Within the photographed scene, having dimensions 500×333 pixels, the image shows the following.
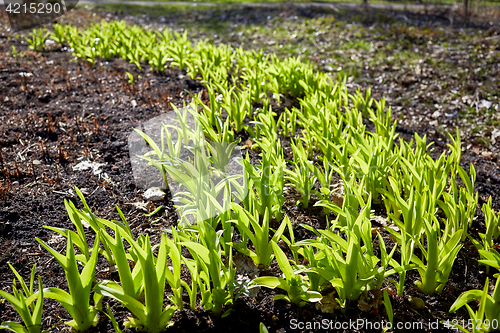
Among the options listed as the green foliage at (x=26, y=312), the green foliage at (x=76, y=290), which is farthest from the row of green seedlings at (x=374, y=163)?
the green foliage at (x=26, y=312)

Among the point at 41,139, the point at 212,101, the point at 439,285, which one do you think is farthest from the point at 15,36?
the point at 439,285

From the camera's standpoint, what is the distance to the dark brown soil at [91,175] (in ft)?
4.81

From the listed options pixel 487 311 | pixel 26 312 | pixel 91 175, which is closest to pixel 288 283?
pixel 487 311

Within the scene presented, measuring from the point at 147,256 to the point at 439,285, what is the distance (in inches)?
52.5

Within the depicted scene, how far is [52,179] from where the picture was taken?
232cm

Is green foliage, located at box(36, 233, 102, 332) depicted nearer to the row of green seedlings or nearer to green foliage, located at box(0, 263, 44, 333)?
green foliage, located at box(0, 263, 44, 333)

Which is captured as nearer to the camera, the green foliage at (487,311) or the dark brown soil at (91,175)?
the green foliage at (487,311)

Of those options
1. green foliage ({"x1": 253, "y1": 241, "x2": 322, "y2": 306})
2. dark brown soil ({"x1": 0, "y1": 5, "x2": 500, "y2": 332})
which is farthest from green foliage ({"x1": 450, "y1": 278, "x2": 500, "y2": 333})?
green foliage ({"x1": 253, "y1": 241, "x2": 322, "y2": 306})

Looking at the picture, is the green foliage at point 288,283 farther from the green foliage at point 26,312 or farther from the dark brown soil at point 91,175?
the green foliage at point 26,312

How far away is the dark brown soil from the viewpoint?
1465mm

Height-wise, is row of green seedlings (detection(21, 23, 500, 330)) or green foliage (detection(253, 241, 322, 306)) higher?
row of green seedlings (detection(21, 23, 500, 330))

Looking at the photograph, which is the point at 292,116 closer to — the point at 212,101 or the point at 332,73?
the point at 212,101

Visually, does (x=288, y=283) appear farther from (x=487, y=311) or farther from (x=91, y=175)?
(x=91, y=175)

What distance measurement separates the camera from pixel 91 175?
2.40 meters
